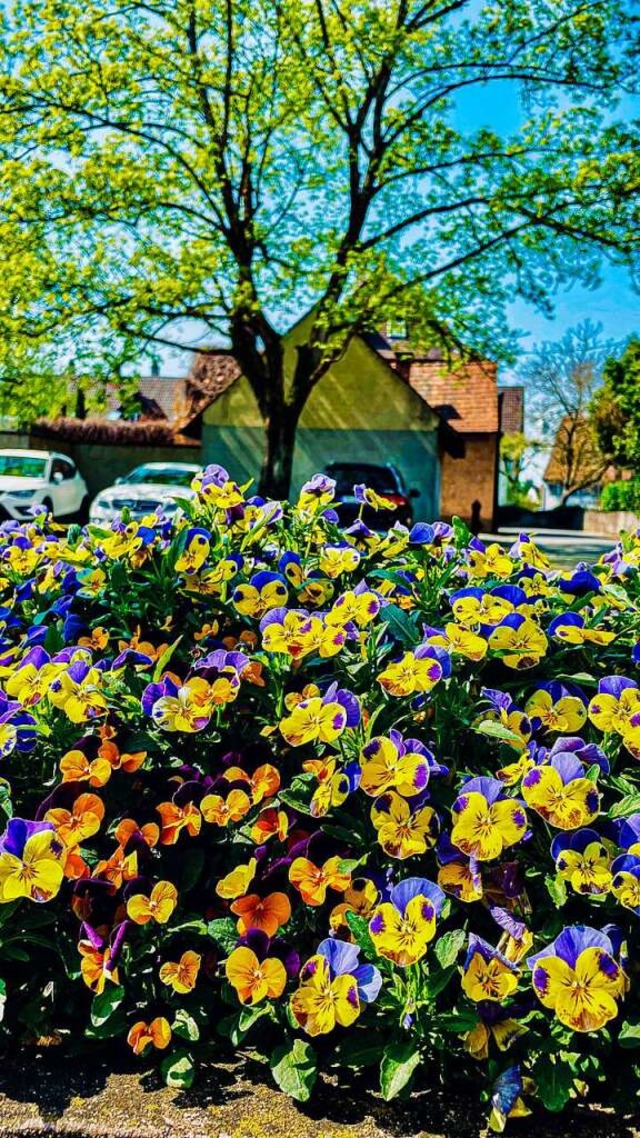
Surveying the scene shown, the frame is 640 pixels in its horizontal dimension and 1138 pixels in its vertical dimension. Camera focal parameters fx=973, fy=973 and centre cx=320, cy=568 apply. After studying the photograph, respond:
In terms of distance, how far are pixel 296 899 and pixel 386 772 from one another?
27 centimetres

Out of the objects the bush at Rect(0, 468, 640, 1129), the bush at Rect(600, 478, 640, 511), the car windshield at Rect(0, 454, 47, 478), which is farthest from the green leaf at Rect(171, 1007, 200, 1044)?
the bush at Rect(600, 478, 640, 511)

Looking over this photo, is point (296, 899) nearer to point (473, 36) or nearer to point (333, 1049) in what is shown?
point (333, 1049)

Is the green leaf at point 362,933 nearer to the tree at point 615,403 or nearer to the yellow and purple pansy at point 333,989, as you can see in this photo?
the yellow and purple pansy at point 333,989

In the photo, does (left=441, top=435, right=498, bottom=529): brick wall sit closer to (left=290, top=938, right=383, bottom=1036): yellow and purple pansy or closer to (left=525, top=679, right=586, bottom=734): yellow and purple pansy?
(left=525, top=679, right=586, bottom=734): yellow and purple pansy

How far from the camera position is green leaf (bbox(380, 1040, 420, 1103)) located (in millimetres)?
1185

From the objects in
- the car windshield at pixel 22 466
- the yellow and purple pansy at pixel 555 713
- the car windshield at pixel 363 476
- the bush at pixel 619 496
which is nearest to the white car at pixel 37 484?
the car windshield at pixel 22 466

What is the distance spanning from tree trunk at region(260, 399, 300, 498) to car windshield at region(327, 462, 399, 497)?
3.11 ft

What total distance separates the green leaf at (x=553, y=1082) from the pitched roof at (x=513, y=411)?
53001mm

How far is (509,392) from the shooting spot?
54969mm

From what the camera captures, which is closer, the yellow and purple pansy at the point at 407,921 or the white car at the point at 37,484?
the yellow and purple pansy at the point at 407,921

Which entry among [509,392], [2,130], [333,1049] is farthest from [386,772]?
[509,392]

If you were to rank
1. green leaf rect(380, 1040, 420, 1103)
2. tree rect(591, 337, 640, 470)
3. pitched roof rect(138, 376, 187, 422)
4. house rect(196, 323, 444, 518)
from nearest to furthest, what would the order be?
green leaf rect(380, 1040, 420, 1103)
house rect(196, 323, 444, 518)
tree rect(591, 337, 640, 470)
pitched roof rect(138, 376, 187, 422)

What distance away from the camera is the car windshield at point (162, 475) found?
66.1 ft

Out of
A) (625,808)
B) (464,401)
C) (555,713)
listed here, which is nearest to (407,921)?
(625,808)
